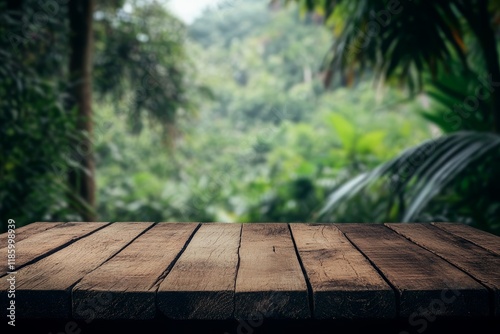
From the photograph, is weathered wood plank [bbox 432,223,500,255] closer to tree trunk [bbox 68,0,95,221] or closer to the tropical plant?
the tropical plant

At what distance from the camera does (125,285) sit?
626mm

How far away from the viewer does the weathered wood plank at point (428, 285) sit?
60 centimetres

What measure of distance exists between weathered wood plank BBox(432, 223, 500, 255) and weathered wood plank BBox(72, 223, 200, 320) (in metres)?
0.58

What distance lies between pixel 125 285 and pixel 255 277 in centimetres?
18

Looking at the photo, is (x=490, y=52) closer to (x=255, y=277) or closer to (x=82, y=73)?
(x=255, y=277)

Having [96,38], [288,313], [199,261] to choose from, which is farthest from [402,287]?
[96,38]

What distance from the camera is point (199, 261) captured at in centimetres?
76

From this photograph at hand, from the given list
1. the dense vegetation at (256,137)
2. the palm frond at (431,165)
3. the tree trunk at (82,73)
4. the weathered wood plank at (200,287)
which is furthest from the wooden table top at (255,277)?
the tree trunk at (82,73)

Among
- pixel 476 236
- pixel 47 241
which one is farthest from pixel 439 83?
pixel 47 241

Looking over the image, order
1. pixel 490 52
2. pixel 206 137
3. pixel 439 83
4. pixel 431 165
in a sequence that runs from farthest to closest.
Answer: pixel 206 137
pixel 439 83
pixel 490 52
pixel 431 165

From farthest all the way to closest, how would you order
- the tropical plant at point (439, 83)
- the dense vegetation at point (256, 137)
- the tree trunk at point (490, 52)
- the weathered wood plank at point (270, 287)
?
the dense vegetation at point (256, 137) < the tree trunk at point (490, 52) < the tropical plant at point (439, 83) < the weathered wood plank at point (270, 287)

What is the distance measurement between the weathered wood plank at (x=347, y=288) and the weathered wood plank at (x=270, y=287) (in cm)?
2

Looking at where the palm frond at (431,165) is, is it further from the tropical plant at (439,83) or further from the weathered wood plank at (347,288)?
the weathered wood plank at (347,288)

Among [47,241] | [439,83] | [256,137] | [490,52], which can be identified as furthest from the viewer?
[256,137]
